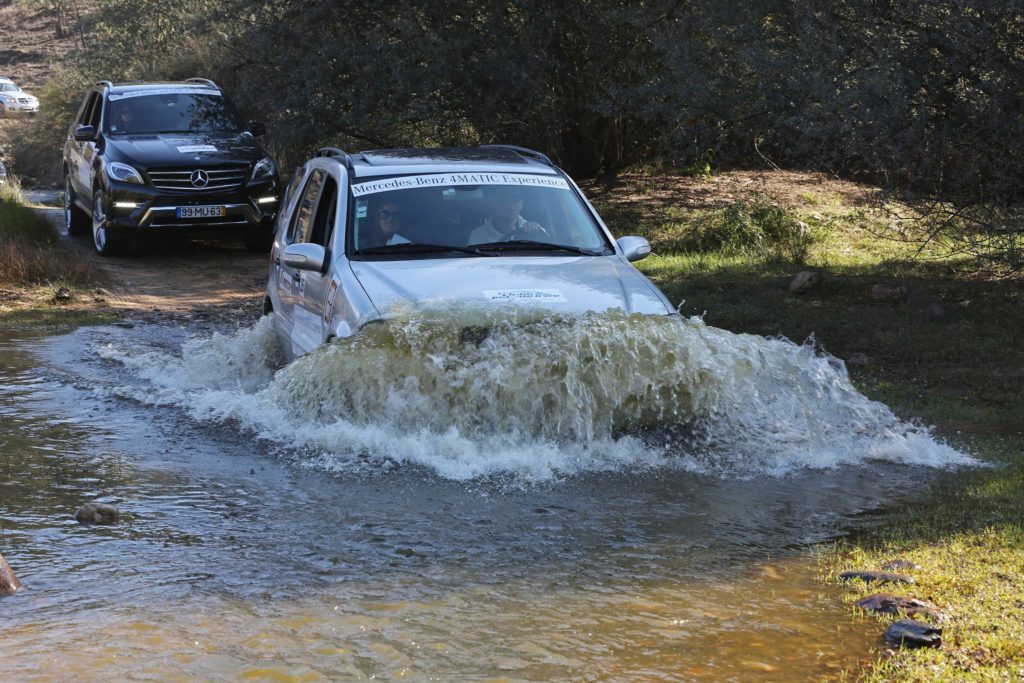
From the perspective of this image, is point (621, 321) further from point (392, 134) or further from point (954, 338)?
point (392, 134)

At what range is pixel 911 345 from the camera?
10000 mm

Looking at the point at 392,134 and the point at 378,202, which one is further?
the point at 392,134

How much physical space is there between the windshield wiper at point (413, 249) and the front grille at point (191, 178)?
791 cm

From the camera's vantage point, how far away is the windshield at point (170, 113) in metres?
15.8

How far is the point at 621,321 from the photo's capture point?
6.93 meters

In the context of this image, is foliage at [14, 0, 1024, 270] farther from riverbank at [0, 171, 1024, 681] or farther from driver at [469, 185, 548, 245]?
driver at [469, 185, 548, 245]

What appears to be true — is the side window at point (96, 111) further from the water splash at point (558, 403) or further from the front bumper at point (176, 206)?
the water splash at point (558, 403)

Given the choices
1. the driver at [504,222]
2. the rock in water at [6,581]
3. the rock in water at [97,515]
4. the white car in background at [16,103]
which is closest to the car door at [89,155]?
the driver at [504,222]

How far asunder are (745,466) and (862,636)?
230 cm

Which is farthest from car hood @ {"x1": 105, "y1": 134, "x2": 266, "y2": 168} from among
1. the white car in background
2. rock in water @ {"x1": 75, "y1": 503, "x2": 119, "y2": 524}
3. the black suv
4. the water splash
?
the white car in background

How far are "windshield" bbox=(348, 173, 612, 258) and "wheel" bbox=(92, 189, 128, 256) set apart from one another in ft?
26.5

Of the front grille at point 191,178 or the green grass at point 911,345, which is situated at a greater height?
the front grille at point 191,178

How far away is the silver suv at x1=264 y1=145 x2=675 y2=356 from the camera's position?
23.4 feet

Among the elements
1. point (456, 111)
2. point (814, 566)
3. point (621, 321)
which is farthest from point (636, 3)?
point (814, 566)
